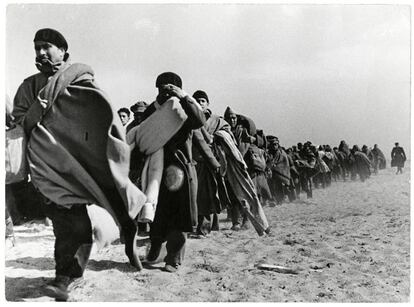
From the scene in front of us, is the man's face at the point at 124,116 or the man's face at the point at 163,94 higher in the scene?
the man's face at the point at 124,116

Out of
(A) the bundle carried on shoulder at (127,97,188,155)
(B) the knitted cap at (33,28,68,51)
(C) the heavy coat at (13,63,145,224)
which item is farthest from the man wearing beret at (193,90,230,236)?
(B) the knitted cap at (33,28,68,51)

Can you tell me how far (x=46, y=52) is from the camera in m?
4.75

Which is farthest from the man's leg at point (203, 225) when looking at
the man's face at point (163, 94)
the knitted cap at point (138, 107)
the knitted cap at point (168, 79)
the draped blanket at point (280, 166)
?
the draped blanket at point (280, 166)

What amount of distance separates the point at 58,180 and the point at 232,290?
77.5 inches

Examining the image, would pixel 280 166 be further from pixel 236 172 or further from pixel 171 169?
pixel 171 169

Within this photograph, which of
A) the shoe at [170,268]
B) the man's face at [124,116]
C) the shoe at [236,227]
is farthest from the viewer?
the shoe at [236,227]

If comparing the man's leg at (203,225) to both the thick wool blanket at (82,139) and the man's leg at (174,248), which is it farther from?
the thick wool blanket at (82,139)

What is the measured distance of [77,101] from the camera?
15.2ft

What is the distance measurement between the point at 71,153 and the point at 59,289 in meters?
1.16

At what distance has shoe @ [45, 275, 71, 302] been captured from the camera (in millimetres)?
4305

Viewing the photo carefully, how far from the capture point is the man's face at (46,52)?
4.74m

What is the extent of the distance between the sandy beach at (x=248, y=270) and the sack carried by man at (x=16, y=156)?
105cm

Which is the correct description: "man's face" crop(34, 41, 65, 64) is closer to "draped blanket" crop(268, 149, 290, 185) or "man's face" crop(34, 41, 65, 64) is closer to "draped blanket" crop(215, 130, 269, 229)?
"draped blanket" crop(215, 130, 269, 229)
